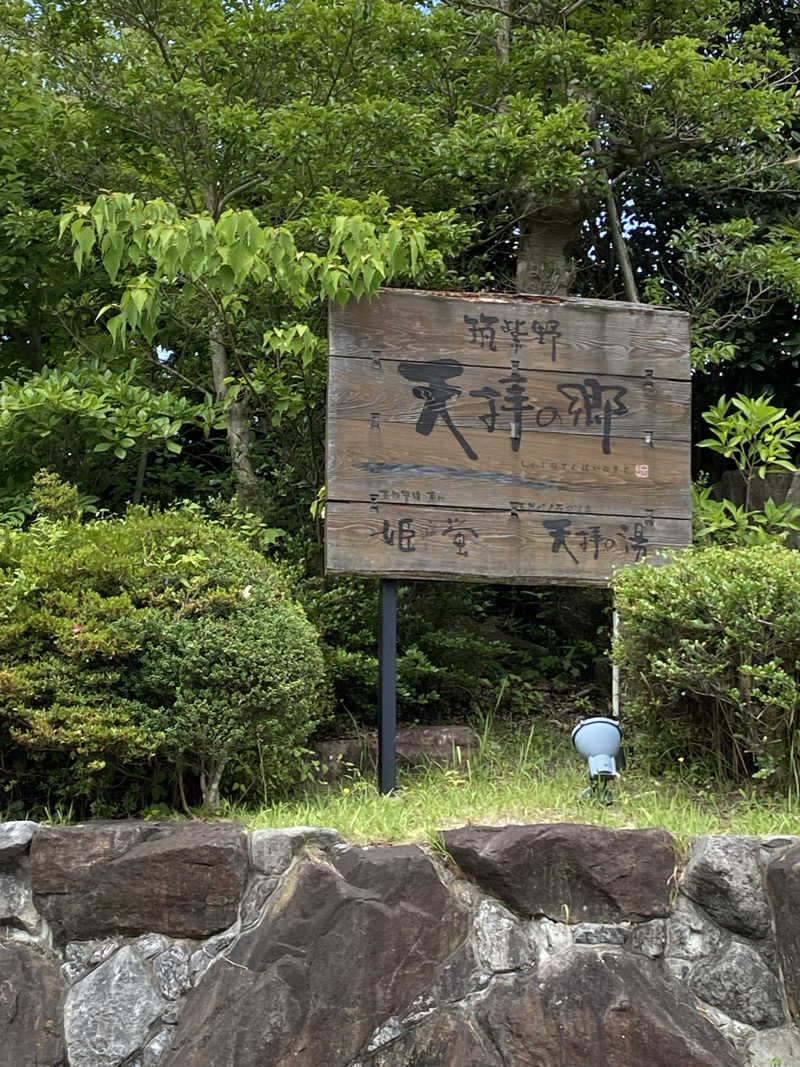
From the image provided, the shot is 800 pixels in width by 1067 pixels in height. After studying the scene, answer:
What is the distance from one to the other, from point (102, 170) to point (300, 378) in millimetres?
1950

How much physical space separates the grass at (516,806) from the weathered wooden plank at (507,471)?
1283 millimetres

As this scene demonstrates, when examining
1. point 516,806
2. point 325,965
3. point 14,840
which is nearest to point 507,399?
point 516,806

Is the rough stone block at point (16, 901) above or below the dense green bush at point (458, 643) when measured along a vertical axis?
below

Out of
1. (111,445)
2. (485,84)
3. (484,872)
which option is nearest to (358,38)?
(485,84)

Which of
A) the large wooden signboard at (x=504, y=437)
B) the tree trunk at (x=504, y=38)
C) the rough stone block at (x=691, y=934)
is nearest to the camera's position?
the rough stone block at (x=691, y=934)

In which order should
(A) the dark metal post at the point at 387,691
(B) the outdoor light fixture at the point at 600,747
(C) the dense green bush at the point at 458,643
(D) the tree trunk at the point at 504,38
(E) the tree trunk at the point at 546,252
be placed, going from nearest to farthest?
(B) the outdoor light fixture at the point at 600,747
(A) the dark metal post at the point at 387,691
(C) the dense green bush at the point at 458,643
(D) the tree trunk at the point at 504,38
(E) the tree trunk at the point at 546,252

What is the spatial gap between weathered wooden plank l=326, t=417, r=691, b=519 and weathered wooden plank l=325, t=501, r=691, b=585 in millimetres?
61

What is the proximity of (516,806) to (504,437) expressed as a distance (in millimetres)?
1766

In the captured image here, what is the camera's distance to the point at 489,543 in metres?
5.07

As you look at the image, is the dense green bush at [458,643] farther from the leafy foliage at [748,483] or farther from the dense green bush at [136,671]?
the dense green bush at [136,671]

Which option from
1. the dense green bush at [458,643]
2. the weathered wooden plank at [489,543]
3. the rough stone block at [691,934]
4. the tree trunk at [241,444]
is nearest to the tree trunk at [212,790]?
the weathered wooden plank at [489,543]

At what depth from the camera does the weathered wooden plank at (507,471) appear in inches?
194

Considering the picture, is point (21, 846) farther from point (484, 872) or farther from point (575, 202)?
point (575, 202)

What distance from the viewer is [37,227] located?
6629 millimetres
